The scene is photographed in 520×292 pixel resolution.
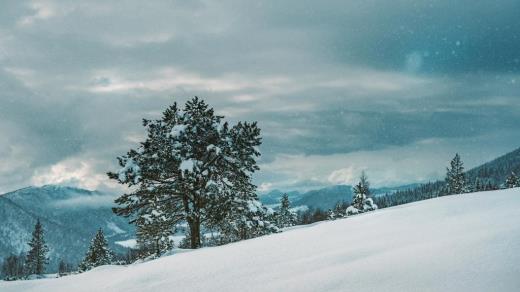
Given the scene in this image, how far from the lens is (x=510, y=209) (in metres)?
8.05

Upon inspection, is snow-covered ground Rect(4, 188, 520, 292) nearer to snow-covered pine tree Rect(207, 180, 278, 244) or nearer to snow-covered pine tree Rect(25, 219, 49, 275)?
snow-covered pine tree Rect(207, 180, 278, 244)

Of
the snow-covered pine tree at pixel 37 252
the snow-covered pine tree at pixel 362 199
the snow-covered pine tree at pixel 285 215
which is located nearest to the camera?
the snow-covered pine tree at pixel 362 199

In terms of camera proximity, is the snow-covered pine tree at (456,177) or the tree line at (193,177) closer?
the tree line at (193,177)

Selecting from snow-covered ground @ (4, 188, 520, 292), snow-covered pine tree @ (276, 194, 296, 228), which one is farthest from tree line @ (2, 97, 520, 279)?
snow-covered pine tree @ (276, 194, 296, 228)

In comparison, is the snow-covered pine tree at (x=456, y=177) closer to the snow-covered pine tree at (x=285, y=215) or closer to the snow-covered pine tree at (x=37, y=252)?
the snow-covered pine tree at (x=285, y=215)

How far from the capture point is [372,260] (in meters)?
5.97

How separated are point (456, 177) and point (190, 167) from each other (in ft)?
227

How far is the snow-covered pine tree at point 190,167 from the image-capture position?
21094 mm

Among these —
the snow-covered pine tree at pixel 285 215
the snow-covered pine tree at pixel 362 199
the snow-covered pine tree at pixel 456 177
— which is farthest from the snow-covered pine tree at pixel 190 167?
the snow-covered pine tree at pixel 456 177

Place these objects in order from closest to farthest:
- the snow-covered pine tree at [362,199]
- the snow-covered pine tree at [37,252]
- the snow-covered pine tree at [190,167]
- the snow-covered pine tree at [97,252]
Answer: the snow-covered pine tree at [190,167] < the snow-covered pine tree at [362,199] < the snow-covered pine tree at [97,252] < the snow-covered pine tree at [37,252]

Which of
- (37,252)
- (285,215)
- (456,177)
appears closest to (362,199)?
(285,215)

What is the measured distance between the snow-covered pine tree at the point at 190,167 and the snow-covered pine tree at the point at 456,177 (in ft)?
211

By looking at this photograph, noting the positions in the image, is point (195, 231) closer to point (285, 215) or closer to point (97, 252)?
point (285, 215)

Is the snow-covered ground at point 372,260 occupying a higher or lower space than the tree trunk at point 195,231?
lower
